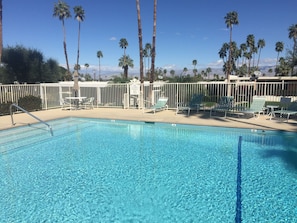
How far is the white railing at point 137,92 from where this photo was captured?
13.7 meters

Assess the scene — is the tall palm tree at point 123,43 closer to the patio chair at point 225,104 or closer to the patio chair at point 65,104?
the patio chair at point 65,104

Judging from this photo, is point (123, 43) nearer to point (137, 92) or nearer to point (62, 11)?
point (62, 11)

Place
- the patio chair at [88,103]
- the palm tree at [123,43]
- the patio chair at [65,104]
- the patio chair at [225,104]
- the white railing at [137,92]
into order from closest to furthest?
the patio chair at [225,104]
the white railing at [137,92]
the patio chair at [65,104]
the patio chair at [88,103]
the palm tree at [123,43]

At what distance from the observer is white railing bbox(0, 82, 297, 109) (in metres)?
13.7

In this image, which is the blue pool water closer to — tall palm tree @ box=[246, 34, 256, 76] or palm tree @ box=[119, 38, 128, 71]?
palm tree @ box=[119, 38, 128, 71]

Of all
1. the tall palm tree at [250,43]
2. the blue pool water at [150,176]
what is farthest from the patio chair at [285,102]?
the tall palm tree at [250,43]

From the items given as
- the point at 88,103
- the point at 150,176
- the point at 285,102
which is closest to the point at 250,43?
the point at 88,103

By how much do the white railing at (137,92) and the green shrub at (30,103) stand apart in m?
0.35

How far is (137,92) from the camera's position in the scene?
1503 centimetres

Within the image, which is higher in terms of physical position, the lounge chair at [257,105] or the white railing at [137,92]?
the white railing at [137,92]

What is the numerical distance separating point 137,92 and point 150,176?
32.4 ft

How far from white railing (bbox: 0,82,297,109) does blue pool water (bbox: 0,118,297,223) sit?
5.02m

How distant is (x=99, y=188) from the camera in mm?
4938

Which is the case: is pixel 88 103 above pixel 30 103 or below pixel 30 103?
below
